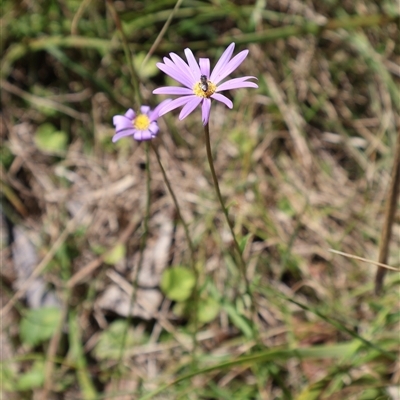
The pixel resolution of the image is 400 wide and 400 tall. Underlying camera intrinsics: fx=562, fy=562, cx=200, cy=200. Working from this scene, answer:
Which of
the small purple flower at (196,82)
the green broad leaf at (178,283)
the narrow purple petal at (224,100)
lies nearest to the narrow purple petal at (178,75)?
the small purple flower at (196,82)

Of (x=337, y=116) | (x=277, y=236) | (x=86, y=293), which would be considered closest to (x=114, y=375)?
(x=86, y=293)

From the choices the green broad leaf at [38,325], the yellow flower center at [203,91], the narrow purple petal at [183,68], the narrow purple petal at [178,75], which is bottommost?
the green broad leaf at [38,325]

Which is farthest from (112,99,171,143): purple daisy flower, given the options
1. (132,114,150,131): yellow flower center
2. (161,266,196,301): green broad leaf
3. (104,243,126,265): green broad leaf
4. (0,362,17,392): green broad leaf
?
(0,362,17,392): green broad leaf

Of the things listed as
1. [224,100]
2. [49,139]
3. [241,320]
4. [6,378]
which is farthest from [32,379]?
[224,100]

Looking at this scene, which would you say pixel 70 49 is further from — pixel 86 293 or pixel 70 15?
pixel 86 293

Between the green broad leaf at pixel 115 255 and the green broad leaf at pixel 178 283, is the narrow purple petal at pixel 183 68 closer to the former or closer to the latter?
the green broad leaf at pixel 178 283

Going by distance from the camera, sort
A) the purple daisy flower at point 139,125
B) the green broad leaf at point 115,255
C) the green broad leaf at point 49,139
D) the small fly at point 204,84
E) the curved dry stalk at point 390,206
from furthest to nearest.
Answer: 1. the green broad leaf at point 49,139
2. the green broad leaf at point 115,255
3. the curved dry stalk at point 390,206
4. the purple daisy flower at point 139,125
5. the small fly at point 204,84

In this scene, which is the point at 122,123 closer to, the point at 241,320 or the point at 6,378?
the point at 241,320
